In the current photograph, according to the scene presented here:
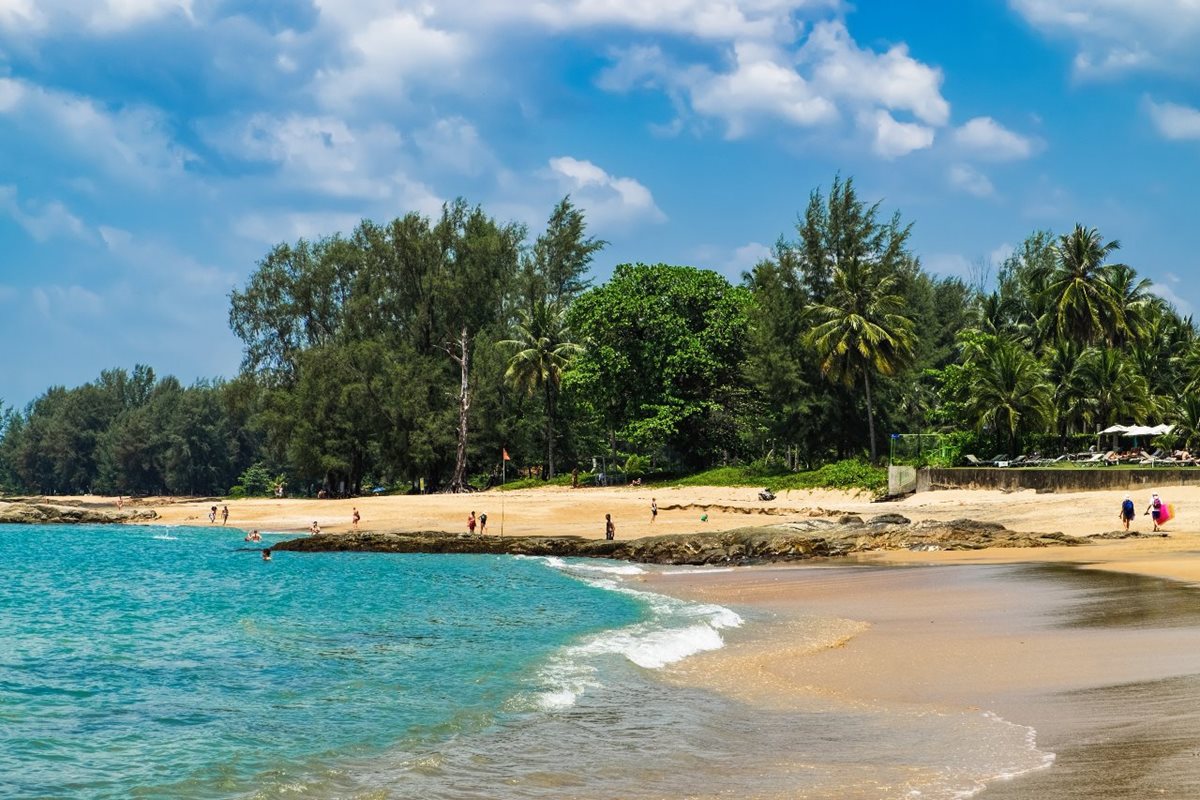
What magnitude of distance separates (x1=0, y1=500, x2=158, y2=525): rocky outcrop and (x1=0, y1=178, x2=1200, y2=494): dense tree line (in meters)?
10.8

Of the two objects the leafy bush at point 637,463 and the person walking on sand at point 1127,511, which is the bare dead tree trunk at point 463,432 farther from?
the person walking on sand at point 1127,511

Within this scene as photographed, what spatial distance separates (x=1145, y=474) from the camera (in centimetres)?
4053

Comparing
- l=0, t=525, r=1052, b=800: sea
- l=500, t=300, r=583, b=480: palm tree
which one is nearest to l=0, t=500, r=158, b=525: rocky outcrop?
l=500, t=300, r=583, b=480: palm tree

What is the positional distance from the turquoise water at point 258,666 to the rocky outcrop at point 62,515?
114ft

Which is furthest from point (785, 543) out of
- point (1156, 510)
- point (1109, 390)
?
point (1109, 390)

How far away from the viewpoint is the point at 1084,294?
217 ft

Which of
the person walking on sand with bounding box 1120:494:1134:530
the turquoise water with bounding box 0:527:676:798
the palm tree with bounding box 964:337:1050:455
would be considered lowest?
the turquoise water with bounding box 0:527:676:798

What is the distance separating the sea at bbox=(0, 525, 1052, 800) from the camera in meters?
9.98

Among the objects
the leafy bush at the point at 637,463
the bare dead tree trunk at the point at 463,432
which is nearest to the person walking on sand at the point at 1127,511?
the bare dead tree trunk at the point at 463,432

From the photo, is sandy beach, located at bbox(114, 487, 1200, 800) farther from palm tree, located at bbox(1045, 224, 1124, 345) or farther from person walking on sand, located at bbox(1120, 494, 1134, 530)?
palm tree, located at bbox(1045, 224, 1124, 345)

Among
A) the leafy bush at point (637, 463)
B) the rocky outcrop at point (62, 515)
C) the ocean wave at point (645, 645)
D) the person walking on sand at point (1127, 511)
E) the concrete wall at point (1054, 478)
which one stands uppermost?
the leafy bush at point (637, 463)

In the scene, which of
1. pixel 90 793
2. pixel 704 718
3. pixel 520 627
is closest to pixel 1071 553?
pixel 520 627

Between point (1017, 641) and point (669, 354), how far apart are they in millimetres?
51171

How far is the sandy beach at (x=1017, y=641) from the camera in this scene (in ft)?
30.9
